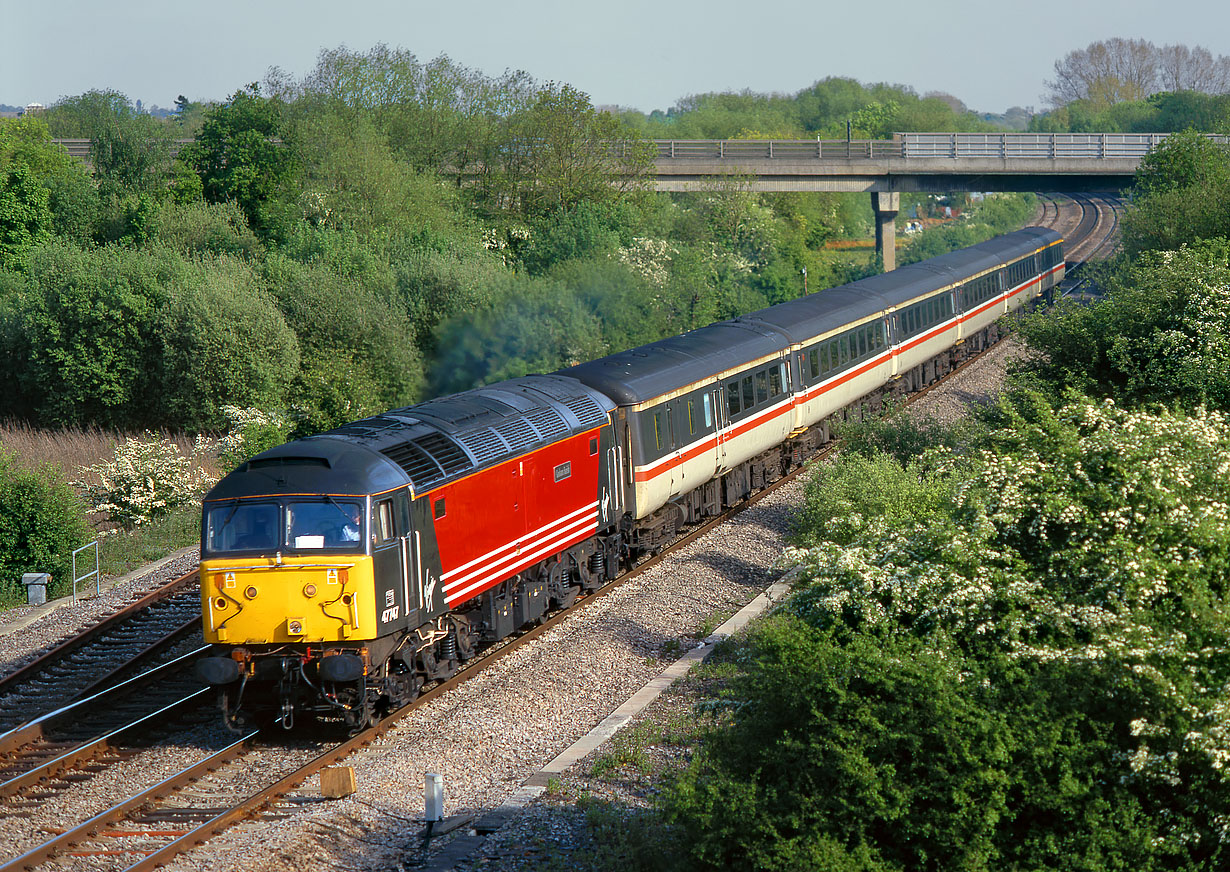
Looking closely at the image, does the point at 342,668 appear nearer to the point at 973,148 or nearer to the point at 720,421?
the point at 720,421

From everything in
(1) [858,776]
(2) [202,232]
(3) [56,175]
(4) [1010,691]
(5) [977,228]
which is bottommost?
(1) [858,776]

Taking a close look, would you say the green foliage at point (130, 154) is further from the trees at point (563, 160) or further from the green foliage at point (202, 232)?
the trees at point (563, 160)

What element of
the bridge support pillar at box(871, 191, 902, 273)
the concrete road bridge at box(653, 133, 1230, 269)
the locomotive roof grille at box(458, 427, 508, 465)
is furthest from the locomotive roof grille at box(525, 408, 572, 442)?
the bridge support pillar at box(871, 191, 902, 273)

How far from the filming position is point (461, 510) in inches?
575

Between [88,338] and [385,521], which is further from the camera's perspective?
[88,338]

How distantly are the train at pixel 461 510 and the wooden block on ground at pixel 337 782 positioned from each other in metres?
1.15

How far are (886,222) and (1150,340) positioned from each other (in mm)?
38623

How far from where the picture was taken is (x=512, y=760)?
13.1m

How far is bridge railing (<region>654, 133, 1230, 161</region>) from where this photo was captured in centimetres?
5334

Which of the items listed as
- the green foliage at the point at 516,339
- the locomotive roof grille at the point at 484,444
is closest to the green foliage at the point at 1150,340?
the locomotive roof grille at the point at 484,444

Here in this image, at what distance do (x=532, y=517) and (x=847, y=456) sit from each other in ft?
24.8

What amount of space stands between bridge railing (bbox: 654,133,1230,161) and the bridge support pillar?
209 cm

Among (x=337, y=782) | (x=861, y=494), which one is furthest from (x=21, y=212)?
(x=337, y=782)

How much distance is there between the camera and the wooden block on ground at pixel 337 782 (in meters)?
11.9
